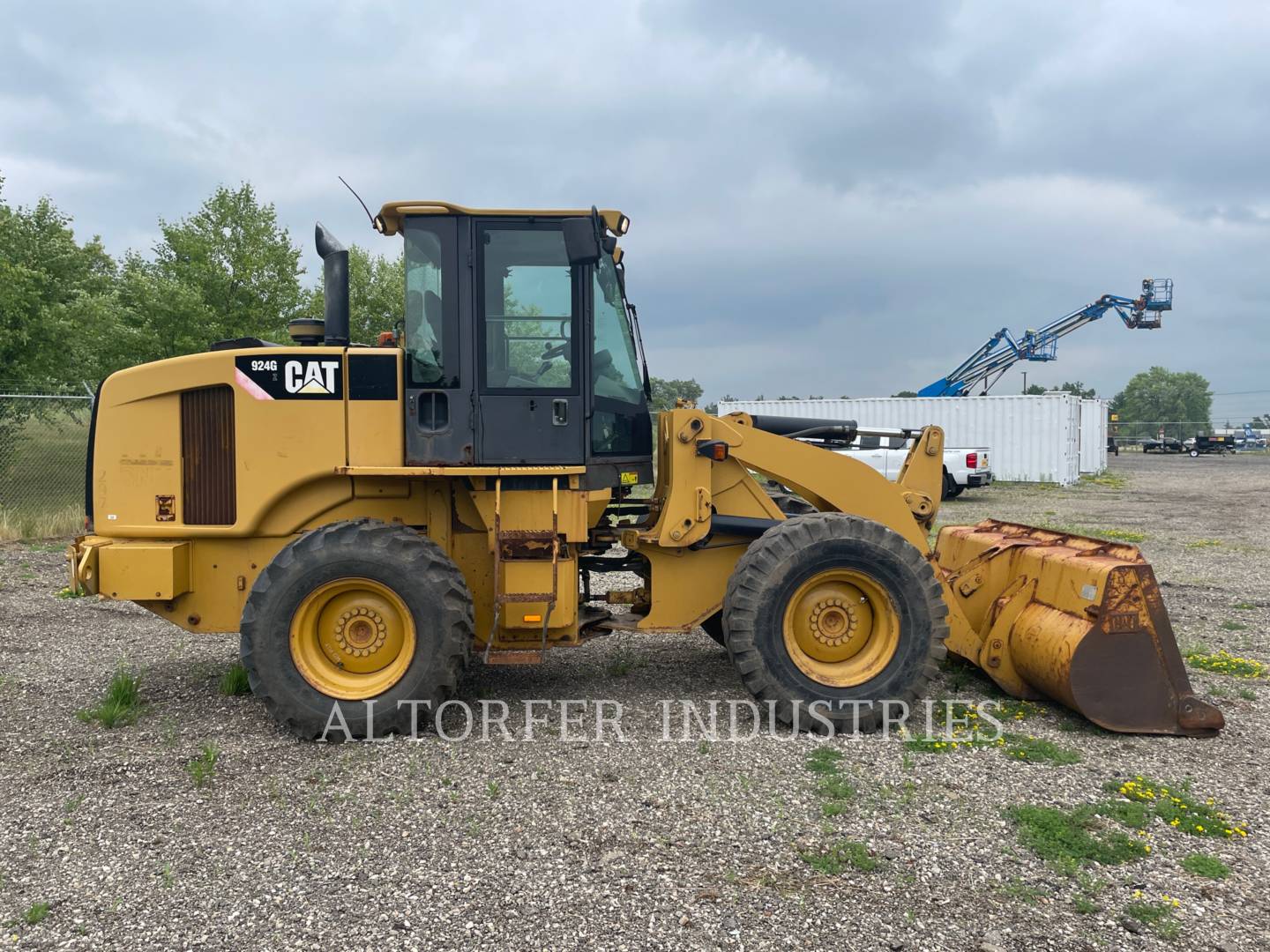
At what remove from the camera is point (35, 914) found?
3121 millimetres

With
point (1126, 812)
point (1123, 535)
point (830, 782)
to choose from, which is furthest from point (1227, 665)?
point (1123, 535)

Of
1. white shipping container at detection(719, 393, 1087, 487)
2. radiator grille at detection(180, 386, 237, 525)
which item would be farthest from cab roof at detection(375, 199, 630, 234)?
white shipping container at detection(719, 393, 1087, 487)

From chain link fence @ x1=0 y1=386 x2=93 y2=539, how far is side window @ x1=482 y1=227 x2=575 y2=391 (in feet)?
33.1

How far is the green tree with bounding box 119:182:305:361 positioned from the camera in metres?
16.7

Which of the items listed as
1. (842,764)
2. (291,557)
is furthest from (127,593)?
(842,764)

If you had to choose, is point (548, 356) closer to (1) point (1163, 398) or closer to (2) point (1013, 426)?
(2) point (1013, 426)

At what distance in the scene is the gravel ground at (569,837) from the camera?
10.1 feet

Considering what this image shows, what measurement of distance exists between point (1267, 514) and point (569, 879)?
19124 millimetres

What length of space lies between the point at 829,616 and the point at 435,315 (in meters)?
2.99

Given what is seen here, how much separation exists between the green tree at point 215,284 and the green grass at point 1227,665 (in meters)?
16.7

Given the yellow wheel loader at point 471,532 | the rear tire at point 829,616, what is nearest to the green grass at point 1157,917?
the yellow wheel loader at point 471,532

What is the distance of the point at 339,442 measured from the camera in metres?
5.00

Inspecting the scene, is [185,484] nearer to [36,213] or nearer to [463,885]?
[463,885]

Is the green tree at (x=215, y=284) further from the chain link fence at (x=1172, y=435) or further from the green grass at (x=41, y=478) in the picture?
the chain link fence at (x=1172, y=435)
